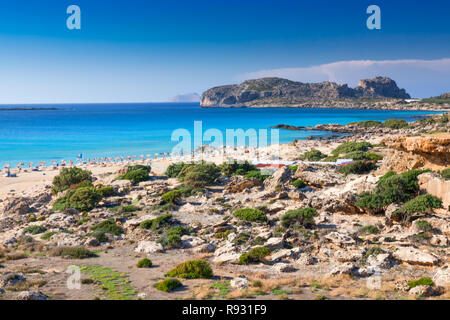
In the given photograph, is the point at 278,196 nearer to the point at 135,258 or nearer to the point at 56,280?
the point at 135,258

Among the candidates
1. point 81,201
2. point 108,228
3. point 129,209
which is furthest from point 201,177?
point 108,228

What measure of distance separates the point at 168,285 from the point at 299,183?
1466 centimetres

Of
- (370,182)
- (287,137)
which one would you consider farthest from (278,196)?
(287,137)

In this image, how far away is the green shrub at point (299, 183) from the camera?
2284 cm

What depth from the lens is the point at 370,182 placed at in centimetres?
1997

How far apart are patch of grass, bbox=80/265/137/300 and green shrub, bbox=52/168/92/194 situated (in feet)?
51.6

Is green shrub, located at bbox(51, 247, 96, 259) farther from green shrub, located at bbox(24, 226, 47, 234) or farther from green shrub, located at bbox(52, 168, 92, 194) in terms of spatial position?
green shrub, located at bbox(52, 168, 92, 194)

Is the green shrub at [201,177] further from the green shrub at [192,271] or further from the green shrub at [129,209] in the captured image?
the green shrub at [192,271]

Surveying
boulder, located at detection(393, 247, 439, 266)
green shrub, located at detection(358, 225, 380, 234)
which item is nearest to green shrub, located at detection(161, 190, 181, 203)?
green shrub, located at detection(358, 225, 380, 234)

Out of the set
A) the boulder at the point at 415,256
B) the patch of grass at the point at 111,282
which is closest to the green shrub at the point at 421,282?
the boulder at the point at 415,256

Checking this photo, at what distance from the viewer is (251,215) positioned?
58.1ft

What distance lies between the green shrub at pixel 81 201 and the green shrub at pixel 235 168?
421 inches

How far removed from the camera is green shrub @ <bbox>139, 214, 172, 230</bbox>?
17122mm
